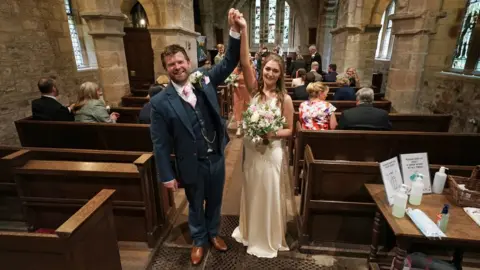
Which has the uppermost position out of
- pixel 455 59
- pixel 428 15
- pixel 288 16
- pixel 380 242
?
pixel 288 16

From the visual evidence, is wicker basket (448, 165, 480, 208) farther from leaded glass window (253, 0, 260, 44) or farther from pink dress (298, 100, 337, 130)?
leaded glass window (253, 0, 260, 44)

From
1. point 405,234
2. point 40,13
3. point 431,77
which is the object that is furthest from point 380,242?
point 40,13

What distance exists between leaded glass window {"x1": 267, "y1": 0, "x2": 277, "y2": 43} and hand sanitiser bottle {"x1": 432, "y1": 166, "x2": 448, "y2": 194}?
19532 mm

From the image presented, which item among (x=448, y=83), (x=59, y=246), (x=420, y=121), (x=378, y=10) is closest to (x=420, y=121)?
(x=420, y=121)

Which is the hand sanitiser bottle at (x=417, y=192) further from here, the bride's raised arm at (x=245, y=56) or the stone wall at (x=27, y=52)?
the stone wall at (x=27, y=52)

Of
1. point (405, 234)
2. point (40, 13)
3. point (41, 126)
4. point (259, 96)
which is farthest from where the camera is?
point (40, 13)

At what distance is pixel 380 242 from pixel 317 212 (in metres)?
0.65

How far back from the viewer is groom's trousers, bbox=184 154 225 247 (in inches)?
89.3

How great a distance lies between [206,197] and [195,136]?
0.67 meters

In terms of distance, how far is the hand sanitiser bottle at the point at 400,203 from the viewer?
5.87ft

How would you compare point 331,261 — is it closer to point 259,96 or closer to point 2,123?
point 259,96

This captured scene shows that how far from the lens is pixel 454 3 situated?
4672 mm

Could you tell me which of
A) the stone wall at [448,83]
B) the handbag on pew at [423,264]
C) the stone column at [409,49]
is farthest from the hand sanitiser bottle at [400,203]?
the stone column at [409,49]

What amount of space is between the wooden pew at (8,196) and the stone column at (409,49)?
6.17 metres
